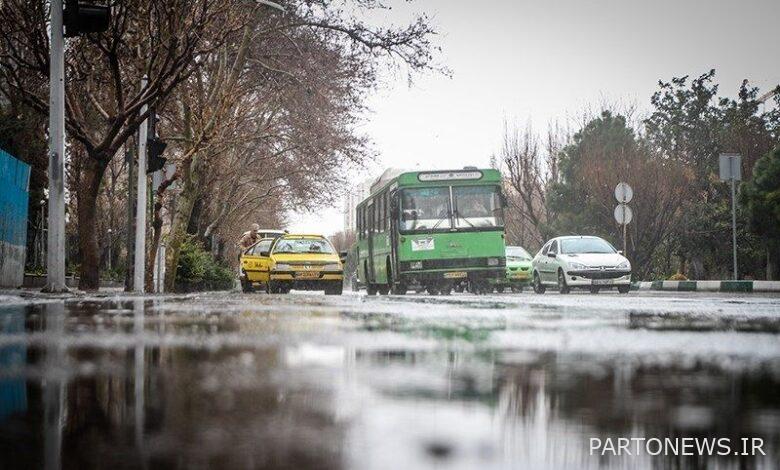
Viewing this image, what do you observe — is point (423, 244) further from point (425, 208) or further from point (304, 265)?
point (304, 265)

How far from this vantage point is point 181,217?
84.9 ft

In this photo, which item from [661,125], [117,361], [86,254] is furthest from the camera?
[661,125]

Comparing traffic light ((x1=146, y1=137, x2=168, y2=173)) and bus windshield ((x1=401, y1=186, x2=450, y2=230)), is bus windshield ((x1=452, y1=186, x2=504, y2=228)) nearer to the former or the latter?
bus windshield ((x1=401, y1=186, x2=450, y2=230))

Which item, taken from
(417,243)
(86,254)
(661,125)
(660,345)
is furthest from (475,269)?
(661,125)

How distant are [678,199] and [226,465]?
37.4 metres

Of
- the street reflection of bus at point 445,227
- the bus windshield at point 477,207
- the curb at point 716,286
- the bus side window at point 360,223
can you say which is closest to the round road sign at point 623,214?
the curb at point 716,286

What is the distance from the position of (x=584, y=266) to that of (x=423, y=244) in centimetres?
534

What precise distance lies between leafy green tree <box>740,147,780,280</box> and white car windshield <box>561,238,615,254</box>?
22.0 ft

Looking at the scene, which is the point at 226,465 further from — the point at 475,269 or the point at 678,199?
the point at 678,199

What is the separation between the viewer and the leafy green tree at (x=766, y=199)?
3183 cm

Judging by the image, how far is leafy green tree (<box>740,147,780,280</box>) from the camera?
104ft

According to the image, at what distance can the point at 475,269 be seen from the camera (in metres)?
24.6

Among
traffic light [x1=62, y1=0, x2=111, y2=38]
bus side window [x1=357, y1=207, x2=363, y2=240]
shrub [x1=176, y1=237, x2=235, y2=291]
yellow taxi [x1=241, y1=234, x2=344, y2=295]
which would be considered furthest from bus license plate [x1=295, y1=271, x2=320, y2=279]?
traffic light [x1=62, y1=0, x2=111, y2=38]

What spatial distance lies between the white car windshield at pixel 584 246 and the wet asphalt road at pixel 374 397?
22.5 m
